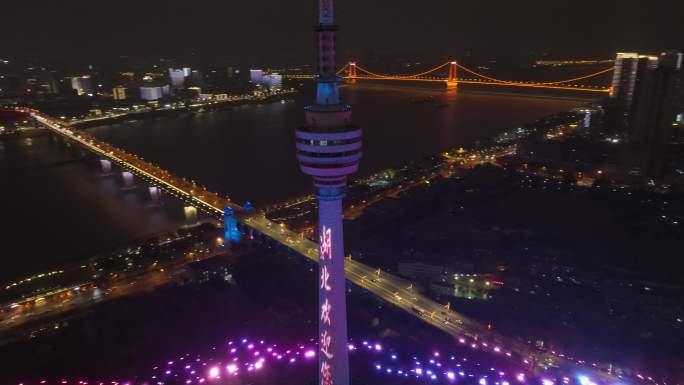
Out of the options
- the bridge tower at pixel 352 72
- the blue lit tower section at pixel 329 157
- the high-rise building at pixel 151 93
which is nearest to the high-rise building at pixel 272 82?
the bridge tower at pixel 352 72

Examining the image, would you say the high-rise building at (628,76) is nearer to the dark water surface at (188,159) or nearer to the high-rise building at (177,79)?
the dark water surface at (188,159)

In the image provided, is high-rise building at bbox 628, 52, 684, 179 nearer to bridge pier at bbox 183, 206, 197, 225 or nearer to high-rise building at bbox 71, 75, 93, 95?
bridge pier at bbox 183, 206, 197, 225

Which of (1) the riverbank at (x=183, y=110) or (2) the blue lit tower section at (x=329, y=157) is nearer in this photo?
(2) the blue lit tower section at (x=329, y=157)

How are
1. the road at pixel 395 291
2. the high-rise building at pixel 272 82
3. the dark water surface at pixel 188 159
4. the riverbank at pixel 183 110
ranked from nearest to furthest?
1. the road at pixel 395 291
2. the dark water surface at pixel 188 159
3. the riverbank at pixel 183 110
4. the high-rise building at pixel 272 82

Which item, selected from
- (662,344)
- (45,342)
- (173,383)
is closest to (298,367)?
(173,383)

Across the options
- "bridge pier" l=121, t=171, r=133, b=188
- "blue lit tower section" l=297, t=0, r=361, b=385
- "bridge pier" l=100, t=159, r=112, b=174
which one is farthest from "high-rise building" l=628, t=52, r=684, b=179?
"bridge pier" l=100, t=159, r=112, b=174

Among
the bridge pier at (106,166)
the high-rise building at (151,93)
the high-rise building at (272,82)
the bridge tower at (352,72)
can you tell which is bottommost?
the bridge pier at (106,166)

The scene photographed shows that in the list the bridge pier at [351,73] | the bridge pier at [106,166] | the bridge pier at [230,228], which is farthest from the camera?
the bridge pier at [351,73]

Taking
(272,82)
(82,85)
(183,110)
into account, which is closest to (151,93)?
(183,110)
